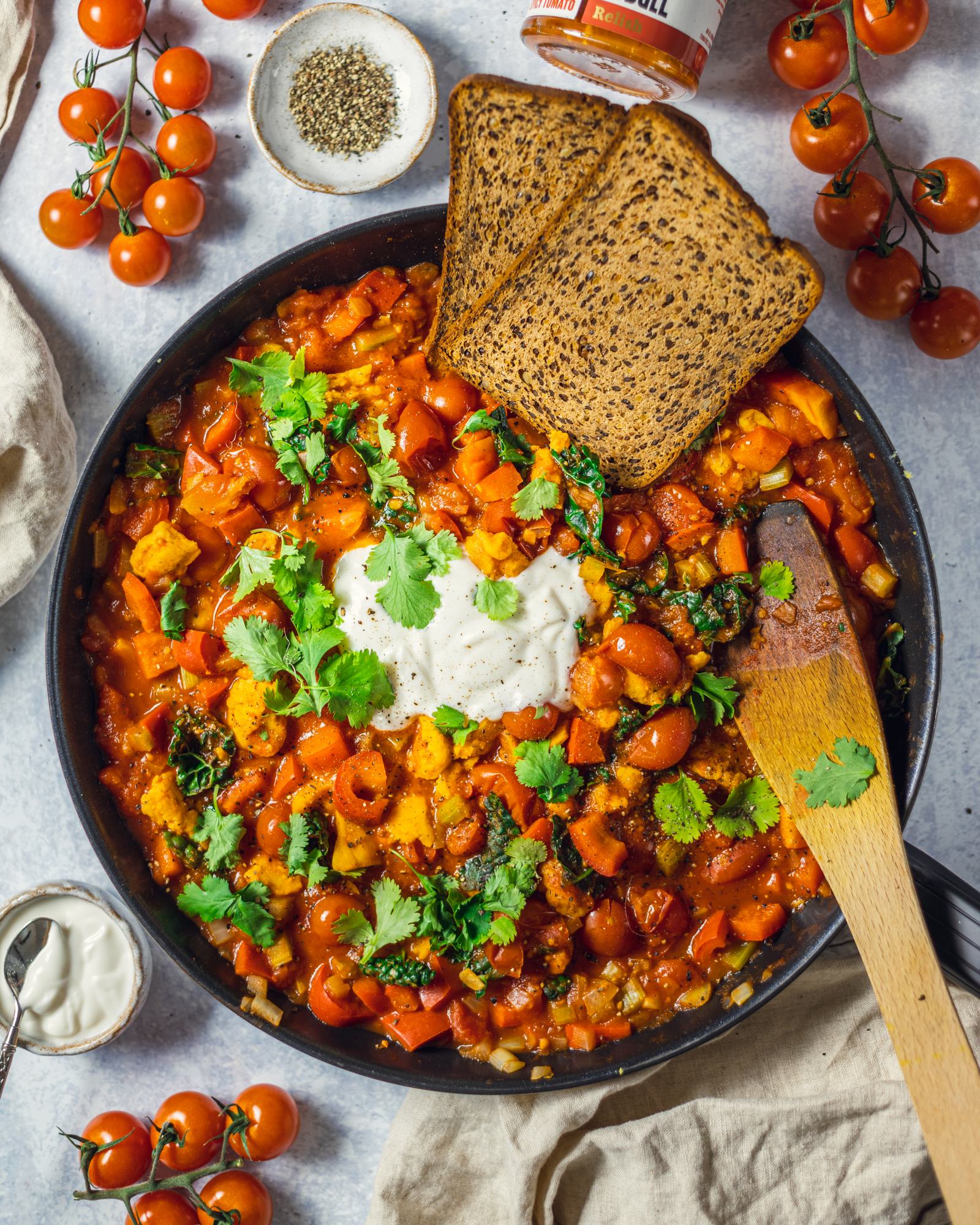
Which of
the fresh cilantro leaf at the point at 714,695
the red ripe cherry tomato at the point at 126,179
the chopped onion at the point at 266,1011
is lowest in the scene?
the chopped onion at the point at 266,1011

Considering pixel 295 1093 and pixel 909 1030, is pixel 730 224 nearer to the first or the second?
pixel 909 1030

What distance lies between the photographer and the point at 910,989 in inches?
142

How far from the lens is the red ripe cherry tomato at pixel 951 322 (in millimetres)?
4324

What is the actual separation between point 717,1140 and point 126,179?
490 centimetres

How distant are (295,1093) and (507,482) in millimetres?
2926

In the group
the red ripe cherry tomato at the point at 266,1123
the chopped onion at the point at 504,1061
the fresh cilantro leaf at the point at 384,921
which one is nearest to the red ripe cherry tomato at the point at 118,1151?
the red ripe cherry tomato at the point at 266,1123

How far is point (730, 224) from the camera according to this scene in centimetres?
339

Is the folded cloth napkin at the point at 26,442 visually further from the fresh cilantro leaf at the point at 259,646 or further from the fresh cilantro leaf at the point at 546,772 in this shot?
the fresh cilantro leaf at the point at 546,772

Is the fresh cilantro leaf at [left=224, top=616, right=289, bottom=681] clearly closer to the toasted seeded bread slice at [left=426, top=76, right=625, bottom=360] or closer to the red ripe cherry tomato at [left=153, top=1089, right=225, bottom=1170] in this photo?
the toasted seeded bread slice at [left=426, top=76, right=625, bottom=360]

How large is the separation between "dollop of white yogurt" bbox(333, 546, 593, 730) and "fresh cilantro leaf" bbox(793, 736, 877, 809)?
3.33ft

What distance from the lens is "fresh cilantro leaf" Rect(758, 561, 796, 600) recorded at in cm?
399

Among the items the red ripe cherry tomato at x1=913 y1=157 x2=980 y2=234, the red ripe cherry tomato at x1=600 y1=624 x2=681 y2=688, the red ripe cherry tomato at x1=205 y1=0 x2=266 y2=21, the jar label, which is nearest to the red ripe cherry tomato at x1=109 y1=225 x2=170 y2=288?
the red ripe cherry tomato at x1=205 y1=0 x2=266 y2=21

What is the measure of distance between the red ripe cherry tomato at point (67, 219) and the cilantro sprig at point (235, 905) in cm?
285

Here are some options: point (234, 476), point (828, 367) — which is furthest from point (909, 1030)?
point (234, 476)
